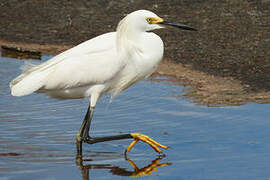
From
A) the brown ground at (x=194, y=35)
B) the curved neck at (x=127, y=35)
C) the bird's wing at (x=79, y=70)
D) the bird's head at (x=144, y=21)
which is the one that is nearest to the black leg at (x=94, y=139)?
the bird's wing at (x=79, y=70)

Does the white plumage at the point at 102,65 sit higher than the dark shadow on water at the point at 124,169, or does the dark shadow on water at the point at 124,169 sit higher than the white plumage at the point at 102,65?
the white plumage at the point at 102,65

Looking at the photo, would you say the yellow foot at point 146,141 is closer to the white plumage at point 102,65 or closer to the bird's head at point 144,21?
the white plumage at point 102,65

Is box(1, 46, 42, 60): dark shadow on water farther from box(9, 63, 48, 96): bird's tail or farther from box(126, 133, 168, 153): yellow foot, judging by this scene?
box(126, 133, 168, 153): yellow foot

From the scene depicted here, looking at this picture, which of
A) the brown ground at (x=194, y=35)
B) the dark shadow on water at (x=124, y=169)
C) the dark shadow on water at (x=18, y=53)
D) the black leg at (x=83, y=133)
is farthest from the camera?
the dark shadow on water at (x=18, y=53)

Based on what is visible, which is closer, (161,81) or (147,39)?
(147,39)

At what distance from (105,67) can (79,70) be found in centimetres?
31

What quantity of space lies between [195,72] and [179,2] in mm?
5759

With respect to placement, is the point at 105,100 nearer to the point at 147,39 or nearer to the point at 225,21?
the point at 147,39

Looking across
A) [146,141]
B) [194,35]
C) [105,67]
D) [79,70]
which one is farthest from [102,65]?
[194,35]

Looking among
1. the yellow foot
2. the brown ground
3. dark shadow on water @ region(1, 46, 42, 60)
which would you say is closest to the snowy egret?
the yellow foot

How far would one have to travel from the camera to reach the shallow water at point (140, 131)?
19.0 feet

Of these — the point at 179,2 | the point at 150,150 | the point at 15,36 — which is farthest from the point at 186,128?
the point at 179,2

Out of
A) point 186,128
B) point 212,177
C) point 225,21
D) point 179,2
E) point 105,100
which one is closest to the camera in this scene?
point 212,177

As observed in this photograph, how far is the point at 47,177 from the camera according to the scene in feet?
18.5
